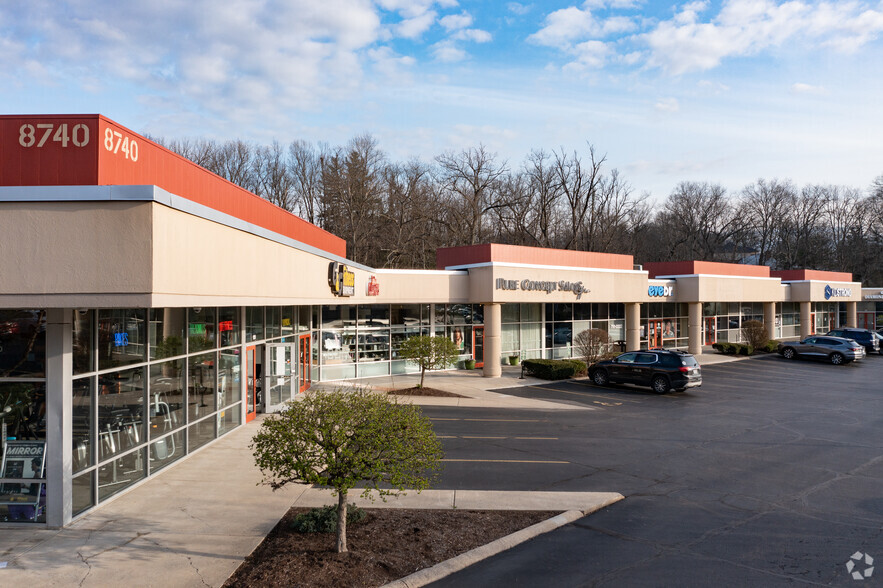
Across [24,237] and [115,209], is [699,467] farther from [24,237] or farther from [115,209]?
[24,237]

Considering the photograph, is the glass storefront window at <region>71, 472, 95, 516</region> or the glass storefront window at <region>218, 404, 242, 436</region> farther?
the glass storefront window at <region>218, 404, 242, 436</region>

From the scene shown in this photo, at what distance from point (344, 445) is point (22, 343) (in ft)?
17.9

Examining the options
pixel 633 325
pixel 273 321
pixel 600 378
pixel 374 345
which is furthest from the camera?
pixel 633 325

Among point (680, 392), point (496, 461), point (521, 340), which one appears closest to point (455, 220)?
point (521, 340)

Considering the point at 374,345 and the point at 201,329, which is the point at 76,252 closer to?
the point at 201,329

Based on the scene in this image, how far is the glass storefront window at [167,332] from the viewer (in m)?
11.5

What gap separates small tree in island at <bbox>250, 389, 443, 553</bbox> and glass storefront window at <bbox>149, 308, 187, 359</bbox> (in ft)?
15.5

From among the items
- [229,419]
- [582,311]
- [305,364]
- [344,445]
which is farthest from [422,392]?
[582,311]

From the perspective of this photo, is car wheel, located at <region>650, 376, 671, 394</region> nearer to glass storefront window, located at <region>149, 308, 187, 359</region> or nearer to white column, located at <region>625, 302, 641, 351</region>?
white column, located at <region>625, 302, 641, 351</region>

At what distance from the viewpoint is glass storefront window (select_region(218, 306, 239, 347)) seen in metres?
14.8

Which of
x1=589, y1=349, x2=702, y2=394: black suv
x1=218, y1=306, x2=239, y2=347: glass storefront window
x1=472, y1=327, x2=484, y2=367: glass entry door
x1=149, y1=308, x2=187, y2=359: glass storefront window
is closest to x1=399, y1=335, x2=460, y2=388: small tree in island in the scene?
x1=472, y1=327, x2=484, y2=367: glass entry door

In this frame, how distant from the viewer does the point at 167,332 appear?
12070 mm

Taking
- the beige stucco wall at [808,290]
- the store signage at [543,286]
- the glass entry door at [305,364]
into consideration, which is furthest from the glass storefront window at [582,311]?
the beige stucco wall at [808,290]

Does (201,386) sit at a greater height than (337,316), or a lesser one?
lesser
